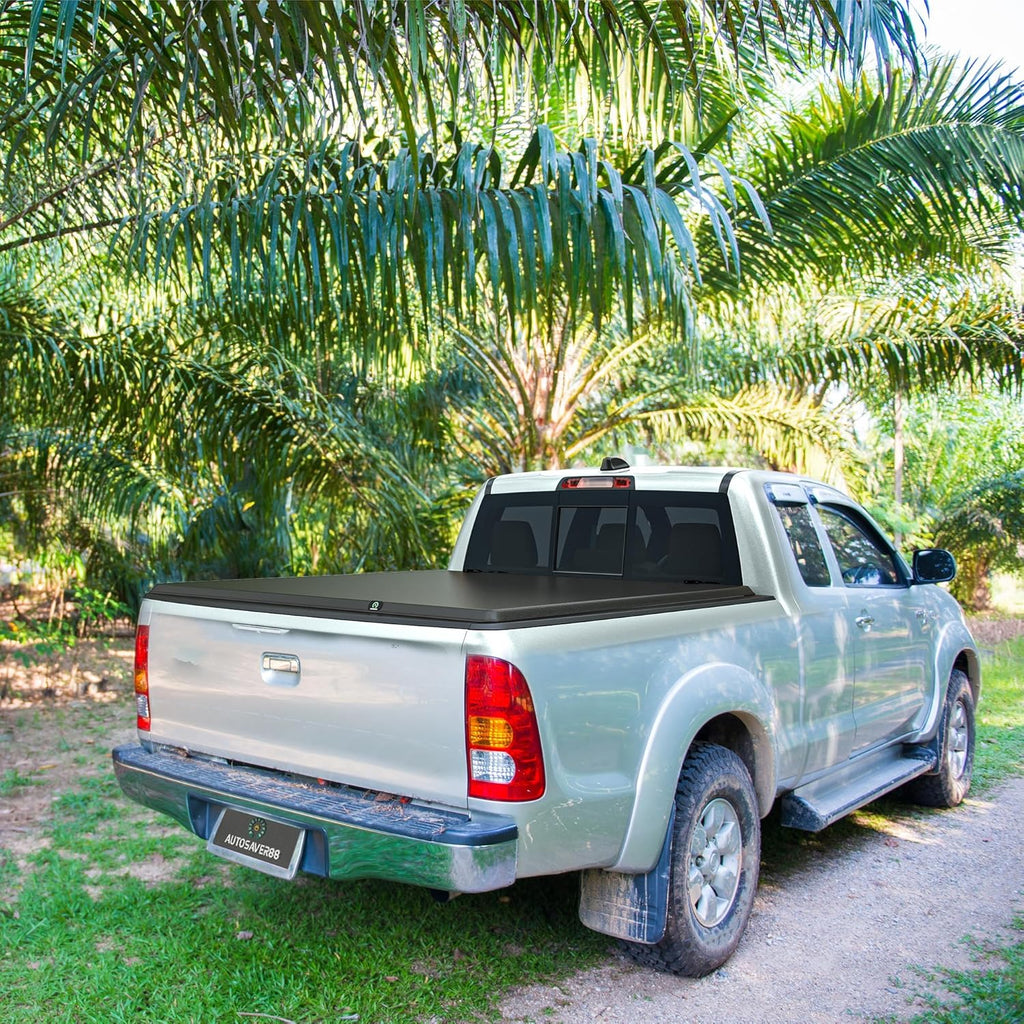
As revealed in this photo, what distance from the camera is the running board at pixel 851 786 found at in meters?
4.37

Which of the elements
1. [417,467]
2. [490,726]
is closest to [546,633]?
[490,726]

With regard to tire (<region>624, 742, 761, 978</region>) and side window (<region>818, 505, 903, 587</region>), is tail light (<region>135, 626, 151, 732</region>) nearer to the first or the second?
tire (<region>624, 742, 761, 978</region>)

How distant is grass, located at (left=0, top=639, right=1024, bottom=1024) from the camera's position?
11.4 ft

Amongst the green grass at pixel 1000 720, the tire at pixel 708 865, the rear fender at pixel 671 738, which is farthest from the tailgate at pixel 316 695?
the green grass at pixel 1000 720

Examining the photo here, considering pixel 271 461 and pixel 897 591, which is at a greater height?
pixel 271 461

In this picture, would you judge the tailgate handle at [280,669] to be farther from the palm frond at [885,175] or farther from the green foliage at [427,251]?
the palm frond at [885,175]

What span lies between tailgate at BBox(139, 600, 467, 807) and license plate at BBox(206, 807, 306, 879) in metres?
0.20

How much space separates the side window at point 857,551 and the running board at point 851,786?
3.02 ft

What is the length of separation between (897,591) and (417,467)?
5.76m

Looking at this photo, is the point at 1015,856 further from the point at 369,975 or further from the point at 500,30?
the point at 500,30

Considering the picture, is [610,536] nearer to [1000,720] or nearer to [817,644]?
[817,644]

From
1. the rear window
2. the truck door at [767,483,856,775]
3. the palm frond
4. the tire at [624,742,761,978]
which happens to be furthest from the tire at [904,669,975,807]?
the palm frond

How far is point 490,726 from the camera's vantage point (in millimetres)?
2984

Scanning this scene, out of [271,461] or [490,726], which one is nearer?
[490,726]
